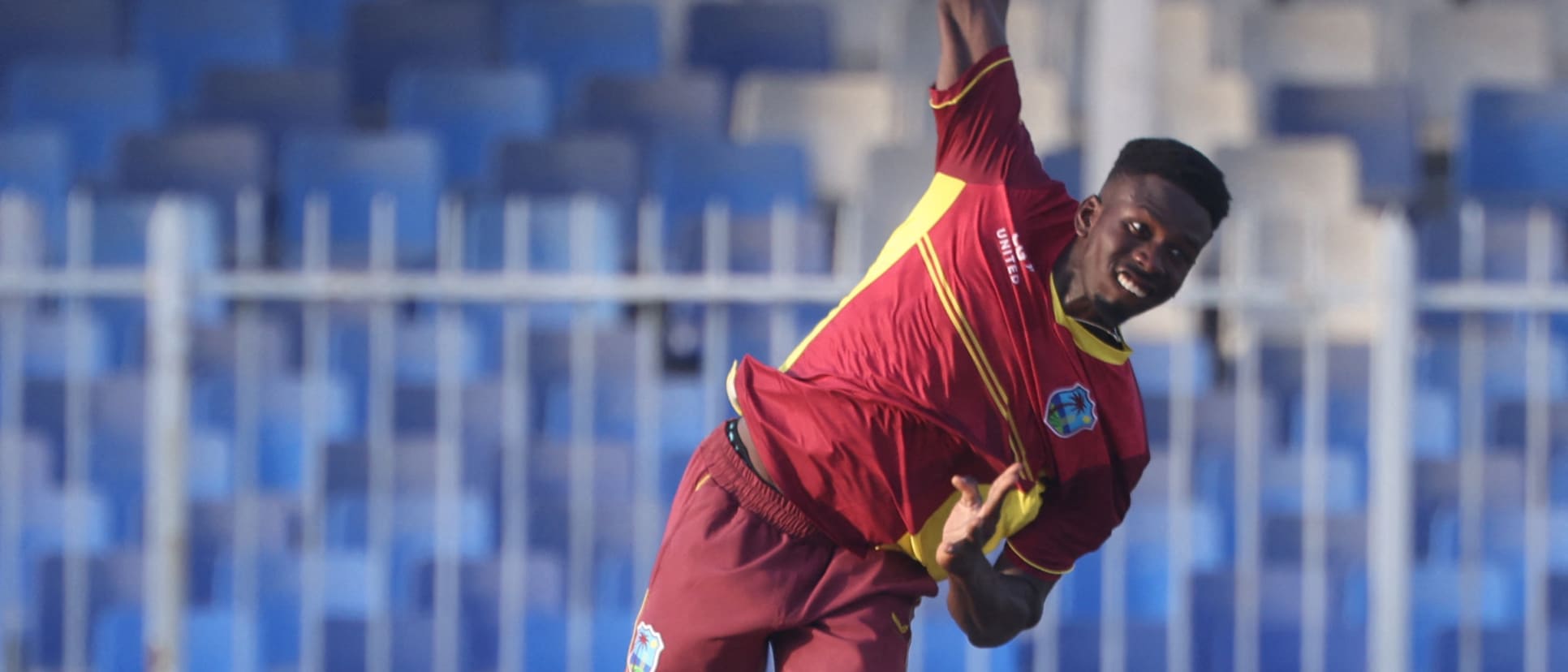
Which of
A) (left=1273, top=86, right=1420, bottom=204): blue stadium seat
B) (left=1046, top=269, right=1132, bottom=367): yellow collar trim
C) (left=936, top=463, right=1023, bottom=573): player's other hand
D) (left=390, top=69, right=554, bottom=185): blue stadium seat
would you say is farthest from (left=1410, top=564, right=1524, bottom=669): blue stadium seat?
(left=390, top=69, right=554, bottom=185): blue stadium seat

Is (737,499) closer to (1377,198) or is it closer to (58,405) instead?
(58,405)

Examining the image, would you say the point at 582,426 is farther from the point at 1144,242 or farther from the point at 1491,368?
the point at 1491,368

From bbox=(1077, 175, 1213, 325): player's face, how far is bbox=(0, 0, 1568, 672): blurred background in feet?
6.80

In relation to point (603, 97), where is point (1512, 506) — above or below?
below

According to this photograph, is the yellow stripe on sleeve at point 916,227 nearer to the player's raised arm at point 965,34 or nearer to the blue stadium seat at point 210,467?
the player's raised arm at point 965,34

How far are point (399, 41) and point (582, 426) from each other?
3202mm

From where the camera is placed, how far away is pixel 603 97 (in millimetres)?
7293

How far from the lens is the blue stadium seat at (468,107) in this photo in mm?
7328

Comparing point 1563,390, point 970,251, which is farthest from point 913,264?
point 1563,390

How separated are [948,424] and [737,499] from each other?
1.33 feet

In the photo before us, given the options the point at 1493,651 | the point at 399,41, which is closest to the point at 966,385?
the point at 1493,651

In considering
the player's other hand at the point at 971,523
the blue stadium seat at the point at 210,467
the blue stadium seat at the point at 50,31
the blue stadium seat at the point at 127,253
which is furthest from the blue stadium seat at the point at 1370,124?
the player's other hand at the point at 971,523

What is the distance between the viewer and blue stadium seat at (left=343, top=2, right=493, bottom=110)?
7.88 metres

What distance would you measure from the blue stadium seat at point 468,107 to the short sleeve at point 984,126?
4399mm
